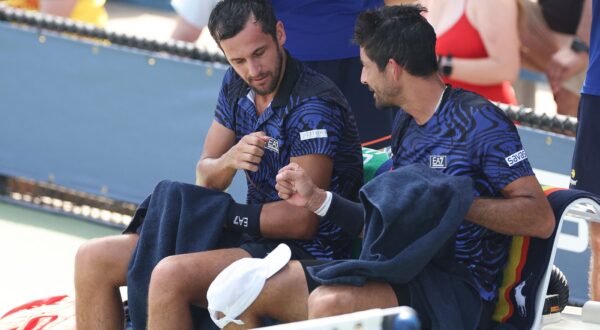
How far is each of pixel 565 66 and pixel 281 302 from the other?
10.9 ft

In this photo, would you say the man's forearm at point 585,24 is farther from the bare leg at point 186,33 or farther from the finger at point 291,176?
the finger at point 291,176

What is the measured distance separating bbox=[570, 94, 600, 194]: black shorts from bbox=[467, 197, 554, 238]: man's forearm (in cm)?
92

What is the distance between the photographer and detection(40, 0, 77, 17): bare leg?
6.84 meters

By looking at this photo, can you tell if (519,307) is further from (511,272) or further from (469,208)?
(469,208)

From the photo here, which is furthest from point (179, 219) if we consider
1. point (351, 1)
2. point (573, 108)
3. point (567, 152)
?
point (573, 108)

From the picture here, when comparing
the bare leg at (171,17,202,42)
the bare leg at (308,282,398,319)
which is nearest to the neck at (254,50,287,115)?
the bare leg at (308,282,398,319)

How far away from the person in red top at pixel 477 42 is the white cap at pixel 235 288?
249 cm

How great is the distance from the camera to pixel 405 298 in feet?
11.1

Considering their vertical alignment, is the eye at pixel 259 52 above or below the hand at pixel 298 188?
above

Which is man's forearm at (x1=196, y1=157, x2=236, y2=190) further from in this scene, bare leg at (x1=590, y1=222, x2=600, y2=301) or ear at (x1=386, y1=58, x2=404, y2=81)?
bare leg at (x1=590, y1=222, x2=600, y2=301)

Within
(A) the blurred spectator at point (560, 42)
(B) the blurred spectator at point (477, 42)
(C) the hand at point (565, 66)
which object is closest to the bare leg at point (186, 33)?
(B) the blurred spectator at point (477, 42)

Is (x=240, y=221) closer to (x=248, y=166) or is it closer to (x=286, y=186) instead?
(x=248, y=166)

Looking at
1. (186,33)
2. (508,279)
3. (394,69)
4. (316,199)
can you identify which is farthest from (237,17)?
(186,33)

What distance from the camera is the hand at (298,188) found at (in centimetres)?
358
